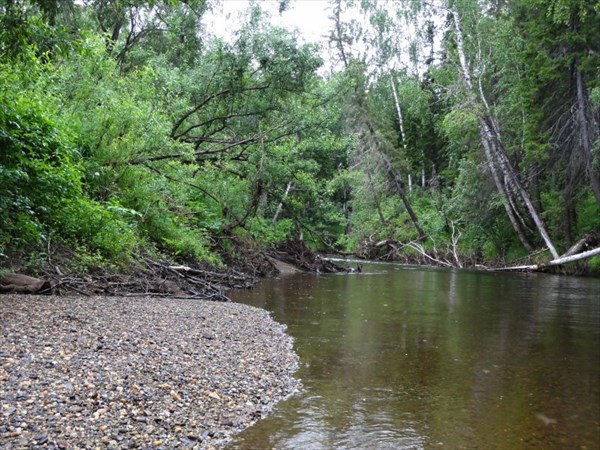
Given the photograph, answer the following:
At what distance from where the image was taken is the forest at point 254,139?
9.05 metres

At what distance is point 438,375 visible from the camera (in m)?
6.93

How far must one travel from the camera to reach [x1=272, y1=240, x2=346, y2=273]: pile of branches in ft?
76.0

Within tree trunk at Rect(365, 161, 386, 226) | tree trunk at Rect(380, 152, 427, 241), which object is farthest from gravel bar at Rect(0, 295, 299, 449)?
tree trunk at Rect(365, 161, 386, 226)

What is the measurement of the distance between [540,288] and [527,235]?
36.2 feet

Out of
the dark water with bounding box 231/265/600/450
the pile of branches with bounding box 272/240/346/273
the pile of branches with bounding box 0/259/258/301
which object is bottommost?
the dark water with bounding box 231/265/600/450

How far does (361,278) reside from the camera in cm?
2025

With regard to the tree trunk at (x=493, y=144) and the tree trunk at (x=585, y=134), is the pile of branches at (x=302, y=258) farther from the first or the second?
the tree trunk at (x=585, y=134)

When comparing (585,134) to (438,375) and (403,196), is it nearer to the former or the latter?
(403,196)

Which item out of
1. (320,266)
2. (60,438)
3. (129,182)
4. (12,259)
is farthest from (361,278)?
(60,438)

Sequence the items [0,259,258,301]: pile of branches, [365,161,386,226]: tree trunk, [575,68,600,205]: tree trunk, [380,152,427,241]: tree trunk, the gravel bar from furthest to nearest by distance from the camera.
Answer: [365,161,386,226]: tree trunk → [380,152,427,241]: tree trunk → [575,68,600,205]: tree trunk → [0,259,258,301]: pile of branches → the gravel bar

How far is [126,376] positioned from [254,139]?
540 inches

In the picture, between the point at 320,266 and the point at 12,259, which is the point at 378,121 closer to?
the point at 320,266

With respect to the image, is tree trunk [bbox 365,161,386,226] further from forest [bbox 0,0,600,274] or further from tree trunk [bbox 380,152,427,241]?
tree trunk [bbox 380,152,427,241]

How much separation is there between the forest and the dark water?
14.7 ft
